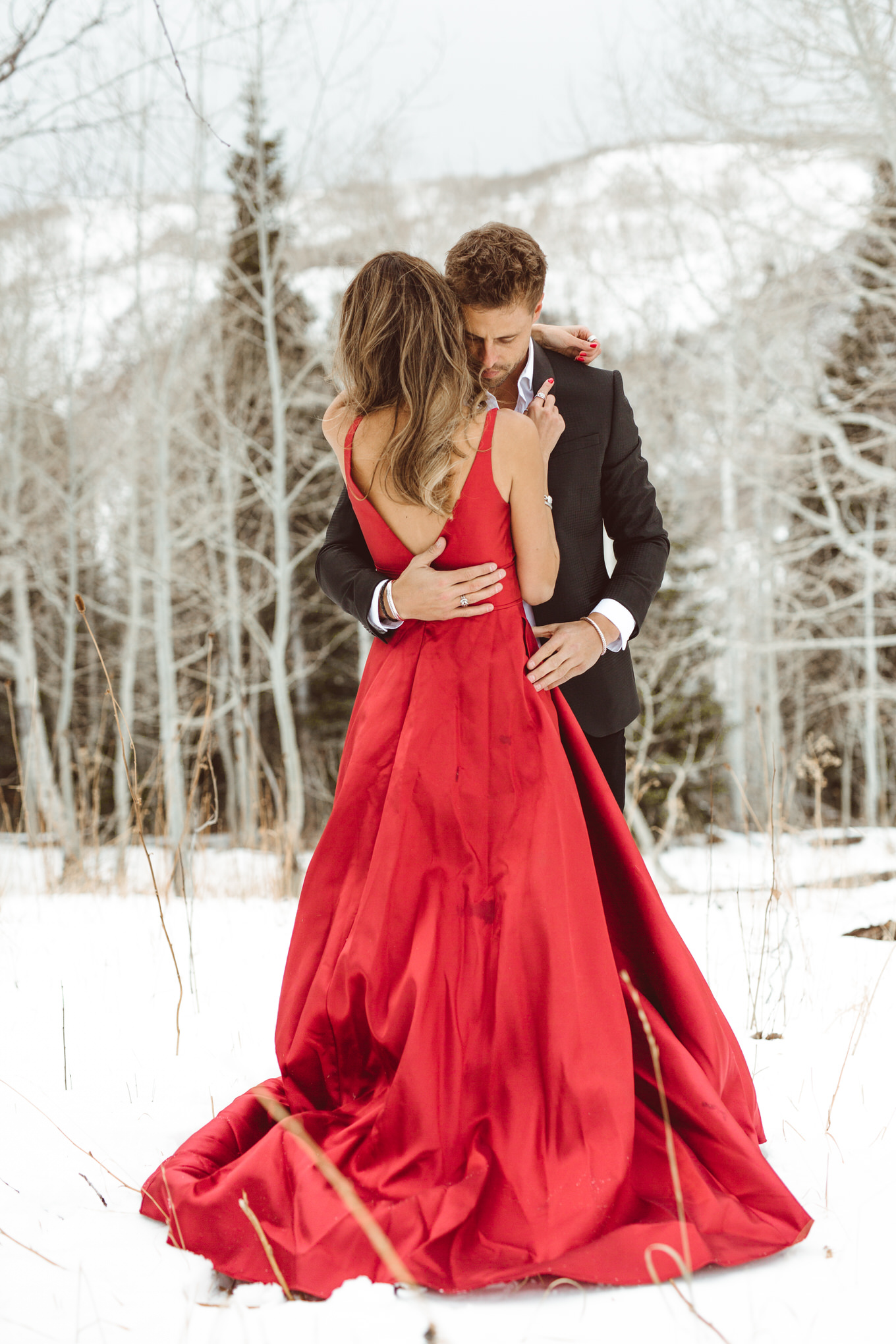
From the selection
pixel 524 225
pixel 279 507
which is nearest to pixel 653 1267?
pixel 279 507

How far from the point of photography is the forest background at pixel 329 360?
7.15 meters

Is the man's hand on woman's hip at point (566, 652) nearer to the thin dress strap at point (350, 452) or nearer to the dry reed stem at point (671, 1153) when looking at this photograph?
the thin dress strap at point (350, 452)

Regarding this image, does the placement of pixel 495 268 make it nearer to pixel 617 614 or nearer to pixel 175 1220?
pixel 617 614

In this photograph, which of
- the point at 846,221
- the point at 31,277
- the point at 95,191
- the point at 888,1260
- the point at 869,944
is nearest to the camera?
the point at 888,1260

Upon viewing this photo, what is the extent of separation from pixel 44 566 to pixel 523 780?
14.2 metres

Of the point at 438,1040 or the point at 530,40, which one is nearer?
the point at 438,1040

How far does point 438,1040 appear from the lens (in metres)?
1.66

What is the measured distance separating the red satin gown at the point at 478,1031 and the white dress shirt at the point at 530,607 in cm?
7

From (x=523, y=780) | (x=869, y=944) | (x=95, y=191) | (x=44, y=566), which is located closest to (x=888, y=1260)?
(x=523, y=780)

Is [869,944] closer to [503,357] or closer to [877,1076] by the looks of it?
[877,1076]

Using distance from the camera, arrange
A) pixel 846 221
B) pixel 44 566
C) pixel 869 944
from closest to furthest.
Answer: pixel 869 944 < pixel 846 221 < pixel 44 566

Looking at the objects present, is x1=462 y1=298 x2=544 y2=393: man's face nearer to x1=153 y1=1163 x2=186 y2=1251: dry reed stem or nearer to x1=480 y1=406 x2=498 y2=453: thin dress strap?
x1=480 y1=406 x2=498 y2=453: thin dress strap

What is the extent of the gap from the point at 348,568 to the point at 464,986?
0.93 m

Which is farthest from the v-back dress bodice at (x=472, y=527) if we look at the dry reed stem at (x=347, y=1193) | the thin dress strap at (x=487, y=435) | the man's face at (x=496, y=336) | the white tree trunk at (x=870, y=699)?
the white tree trunk at (x=870, y=699)
